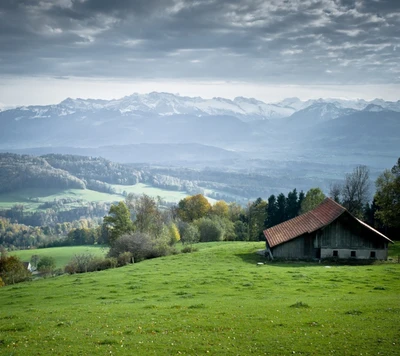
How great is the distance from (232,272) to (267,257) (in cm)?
1360

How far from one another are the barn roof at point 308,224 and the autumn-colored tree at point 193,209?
170 ft

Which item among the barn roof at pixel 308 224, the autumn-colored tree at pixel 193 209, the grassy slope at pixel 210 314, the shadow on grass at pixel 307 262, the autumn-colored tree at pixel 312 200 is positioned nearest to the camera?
the grassy slope at pixel 210 314

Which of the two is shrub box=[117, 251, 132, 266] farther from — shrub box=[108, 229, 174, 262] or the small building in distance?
the small building in distance

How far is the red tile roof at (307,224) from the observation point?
4775cm

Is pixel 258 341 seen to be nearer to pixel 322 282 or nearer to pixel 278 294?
pixel 278 294

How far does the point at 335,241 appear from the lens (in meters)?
47.3

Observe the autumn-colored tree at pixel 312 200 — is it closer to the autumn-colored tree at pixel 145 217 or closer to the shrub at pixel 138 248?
the autumn-colored tree at pixel 145 217

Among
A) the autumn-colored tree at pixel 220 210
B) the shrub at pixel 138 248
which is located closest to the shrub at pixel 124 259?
the shrub at pixel 138 248

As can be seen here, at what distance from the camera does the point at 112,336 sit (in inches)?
700

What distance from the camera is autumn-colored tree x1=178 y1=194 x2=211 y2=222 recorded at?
104m

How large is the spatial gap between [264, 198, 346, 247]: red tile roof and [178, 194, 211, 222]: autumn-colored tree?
51.8m

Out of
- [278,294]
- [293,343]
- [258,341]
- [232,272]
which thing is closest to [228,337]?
[258,341]

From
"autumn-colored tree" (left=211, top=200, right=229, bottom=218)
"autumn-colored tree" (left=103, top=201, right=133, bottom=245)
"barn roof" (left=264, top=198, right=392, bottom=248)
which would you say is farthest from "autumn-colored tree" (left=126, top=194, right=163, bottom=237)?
"autumn-colored tree" (left=211, top=200, right=229, bottom=218)

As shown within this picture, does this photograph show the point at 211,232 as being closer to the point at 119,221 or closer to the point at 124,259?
the point at 119,221
